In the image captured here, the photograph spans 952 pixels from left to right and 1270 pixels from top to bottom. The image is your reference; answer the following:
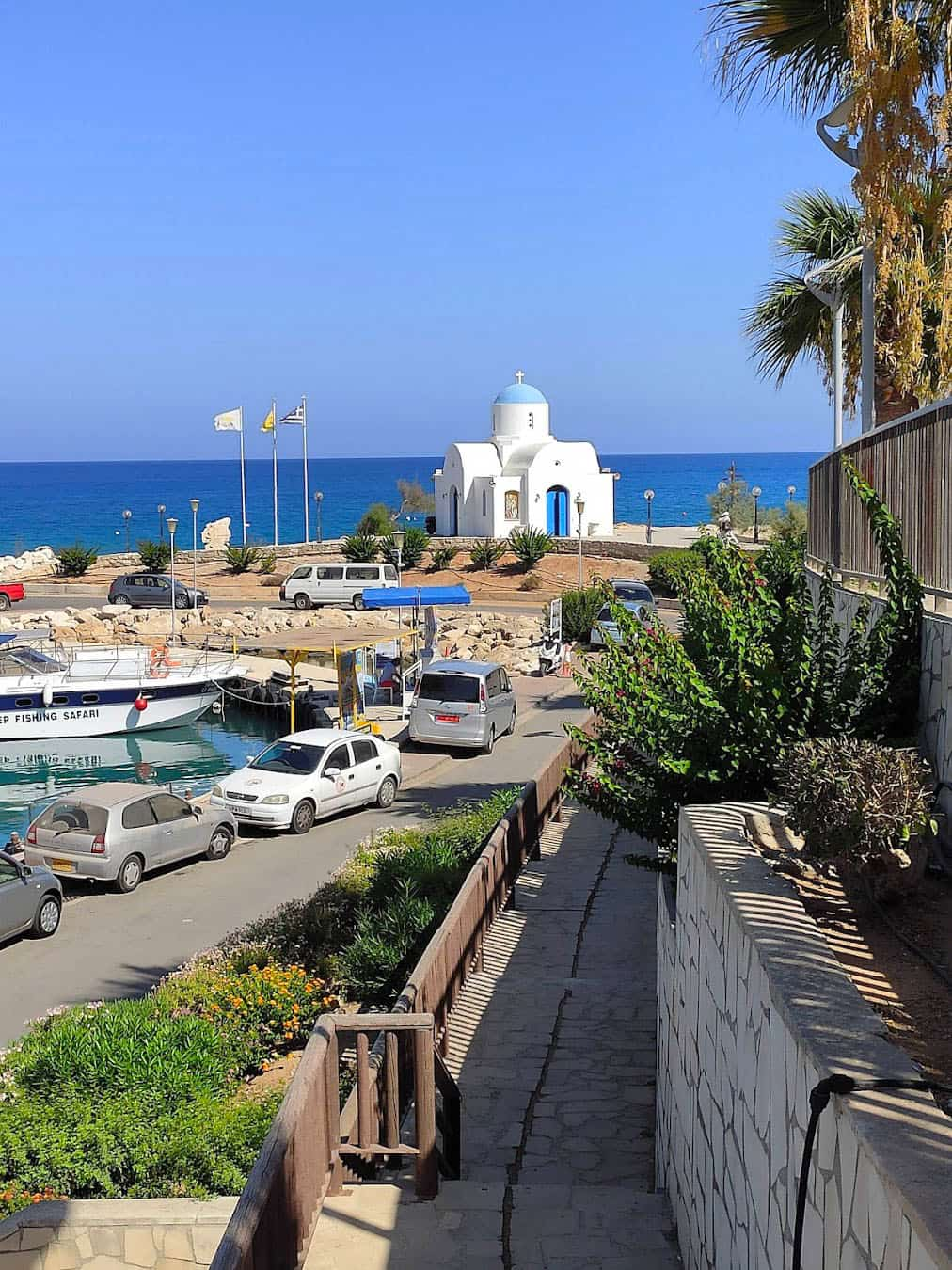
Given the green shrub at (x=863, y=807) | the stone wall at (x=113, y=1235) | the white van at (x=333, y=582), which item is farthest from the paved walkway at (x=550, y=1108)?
the white van at (x=333, y=582)

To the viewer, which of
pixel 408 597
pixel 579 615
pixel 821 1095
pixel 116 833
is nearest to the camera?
pixel 821 1095

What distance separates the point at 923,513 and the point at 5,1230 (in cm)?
671

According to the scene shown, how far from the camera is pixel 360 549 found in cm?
5697

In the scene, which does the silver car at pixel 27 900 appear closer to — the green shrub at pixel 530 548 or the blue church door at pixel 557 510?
the green shrub at pixel 530 548

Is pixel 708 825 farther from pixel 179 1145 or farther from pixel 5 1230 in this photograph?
pixel 5 1230

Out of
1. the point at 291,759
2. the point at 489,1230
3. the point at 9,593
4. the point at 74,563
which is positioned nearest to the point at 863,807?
the point at 489,1230

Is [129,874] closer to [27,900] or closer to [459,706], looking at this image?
[27,900]

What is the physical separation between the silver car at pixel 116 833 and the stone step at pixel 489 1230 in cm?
1087

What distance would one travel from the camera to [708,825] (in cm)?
648

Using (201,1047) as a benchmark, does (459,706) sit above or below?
above

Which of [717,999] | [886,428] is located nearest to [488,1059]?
[717,999]

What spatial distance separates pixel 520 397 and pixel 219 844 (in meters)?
51.3

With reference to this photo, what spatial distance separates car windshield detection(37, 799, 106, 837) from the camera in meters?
17.2

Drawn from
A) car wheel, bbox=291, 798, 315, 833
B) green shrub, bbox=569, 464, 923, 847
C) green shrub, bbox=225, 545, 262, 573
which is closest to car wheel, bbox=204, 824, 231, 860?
car wheel, bbox=291, 798, 315, 833
